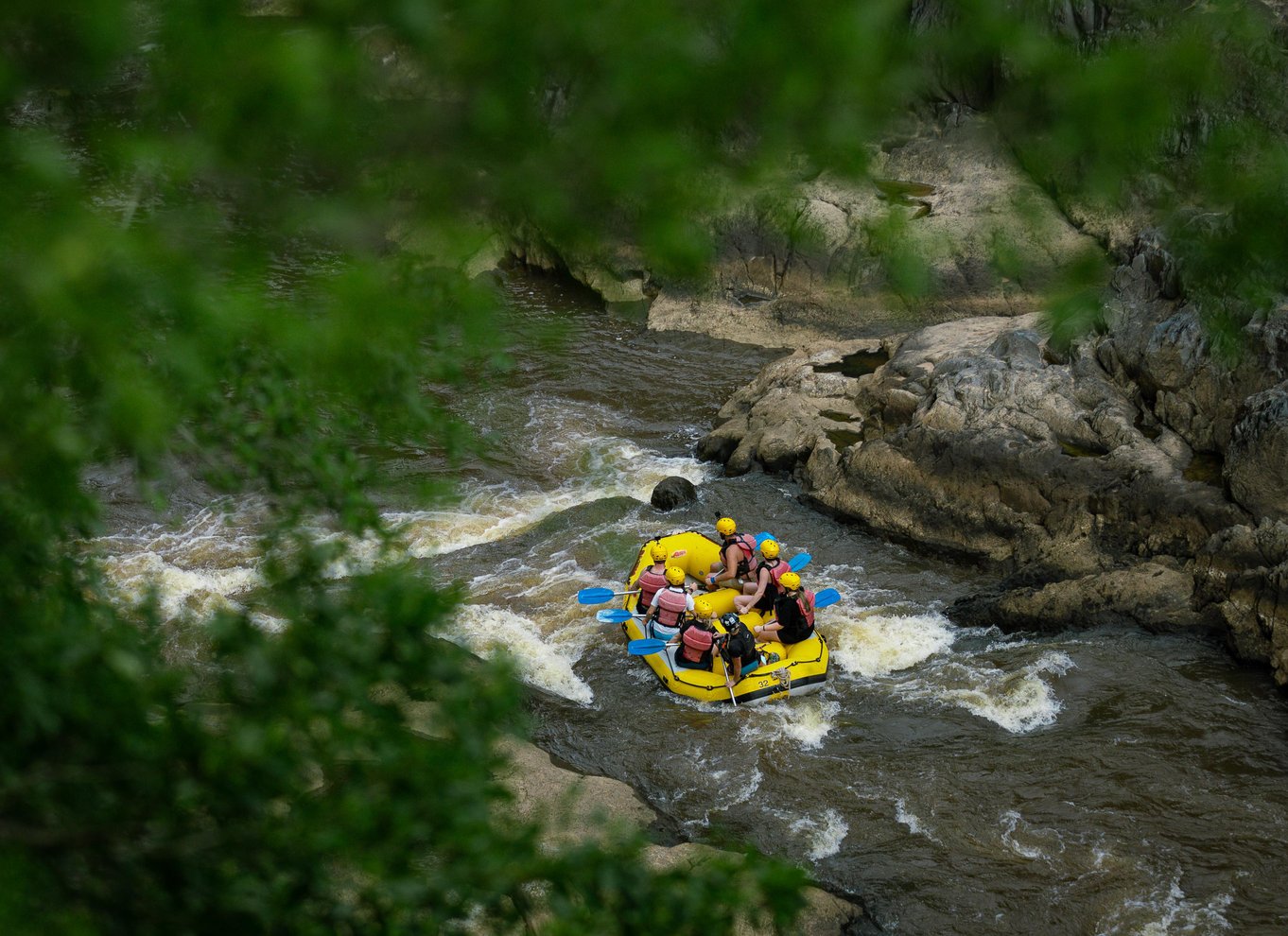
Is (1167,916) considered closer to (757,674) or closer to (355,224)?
(757,674)

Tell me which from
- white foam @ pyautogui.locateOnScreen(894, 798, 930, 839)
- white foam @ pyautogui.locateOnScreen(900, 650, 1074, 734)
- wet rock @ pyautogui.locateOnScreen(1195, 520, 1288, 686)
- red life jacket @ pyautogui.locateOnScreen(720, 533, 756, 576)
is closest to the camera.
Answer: white foam @ pyautogui.locateOnScreen(894, 798, 930, 839)

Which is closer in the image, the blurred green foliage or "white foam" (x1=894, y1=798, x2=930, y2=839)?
the blurred green foliage

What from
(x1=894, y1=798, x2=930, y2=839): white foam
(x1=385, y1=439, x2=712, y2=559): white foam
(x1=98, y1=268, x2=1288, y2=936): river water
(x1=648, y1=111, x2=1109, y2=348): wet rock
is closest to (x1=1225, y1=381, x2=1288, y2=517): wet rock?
(x1=98, y1=268, x2=1288, y2=936): river water

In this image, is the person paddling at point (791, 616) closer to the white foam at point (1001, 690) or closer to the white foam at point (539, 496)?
the white foam at point (1001, 690)

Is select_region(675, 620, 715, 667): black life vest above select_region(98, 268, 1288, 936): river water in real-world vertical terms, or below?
above

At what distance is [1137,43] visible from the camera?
259 centimetres

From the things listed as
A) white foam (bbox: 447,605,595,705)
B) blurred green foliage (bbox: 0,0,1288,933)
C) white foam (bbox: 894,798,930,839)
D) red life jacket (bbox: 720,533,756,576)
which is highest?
blurred green foliage (bbox: 0,0,1288,933)

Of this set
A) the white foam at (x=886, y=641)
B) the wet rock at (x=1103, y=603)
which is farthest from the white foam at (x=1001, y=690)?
the wet rock at (x=1103, y=603)

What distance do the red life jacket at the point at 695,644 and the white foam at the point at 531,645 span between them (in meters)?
0.99

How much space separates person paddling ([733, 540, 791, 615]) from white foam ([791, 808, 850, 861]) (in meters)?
2.49

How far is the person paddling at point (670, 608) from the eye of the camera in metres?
10.7

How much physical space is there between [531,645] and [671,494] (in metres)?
3.44

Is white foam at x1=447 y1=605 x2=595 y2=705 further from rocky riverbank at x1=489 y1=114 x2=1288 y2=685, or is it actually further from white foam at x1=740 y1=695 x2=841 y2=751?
rocky riverbank at x1=489 y1=114 x2=1288 y2=685

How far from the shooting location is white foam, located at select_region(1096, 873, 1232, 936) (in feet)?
24.2
